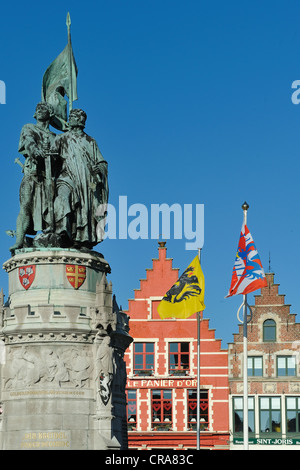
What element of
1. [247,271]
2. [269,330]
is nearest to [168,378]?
[269,330]

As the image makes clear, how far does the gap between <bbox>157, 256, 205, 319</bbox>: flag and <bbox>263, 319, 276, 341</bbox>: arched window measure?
2101 cm

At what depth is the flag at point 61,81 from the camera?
101ft

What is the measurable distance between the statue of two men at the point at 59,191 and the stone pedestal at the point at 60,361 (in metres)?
1.09

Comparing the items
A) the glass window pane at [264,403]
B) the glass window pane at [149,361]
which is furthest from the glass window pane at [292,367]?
the glass window pane at [149,361]

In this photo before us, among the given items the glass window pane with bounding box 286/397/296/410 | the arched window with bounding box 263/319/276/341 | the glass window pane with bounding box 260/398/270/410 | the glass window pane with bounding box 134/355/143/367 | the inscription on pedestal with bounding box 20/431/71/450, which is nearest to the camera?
the inscription on pedestal with bounding box 20/431/71/450

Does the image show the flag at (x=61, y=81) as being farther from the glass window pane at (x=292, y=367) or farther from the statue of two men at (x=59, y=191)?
the glass window pane at (x=292, y=367)

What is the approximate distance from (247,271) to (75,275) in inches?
314

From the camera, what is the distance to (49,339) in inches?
1025

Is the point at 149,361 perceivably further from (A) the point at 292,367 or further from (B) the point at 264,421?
(A) the point at 292,367

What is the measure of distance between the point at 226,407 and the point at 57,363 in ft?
121

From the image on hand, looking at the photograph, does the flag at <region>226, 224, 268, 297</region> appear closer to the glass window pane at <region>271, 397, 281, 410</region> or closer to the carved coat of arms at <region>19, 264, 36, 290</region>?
the carved coat of arms at <region>19, 264, 36, 290</region>

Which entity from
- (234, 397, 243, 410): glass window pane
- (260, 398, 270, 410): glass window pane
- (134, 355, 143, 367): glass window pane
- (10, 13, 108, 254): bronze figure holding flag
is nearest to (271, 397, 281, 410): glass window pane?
(260, 398, 270, 410): glass window pane

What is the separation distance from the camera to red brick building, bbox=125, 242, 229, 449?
60906 mm
